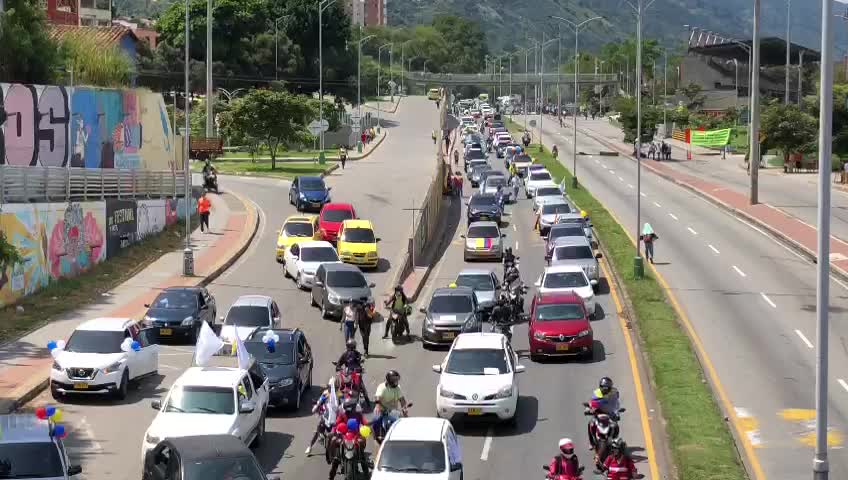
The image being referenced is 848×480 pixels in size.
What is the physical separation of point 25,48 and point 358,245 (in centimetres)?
1899

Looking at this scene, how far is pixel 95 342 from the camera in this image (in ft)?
92.0

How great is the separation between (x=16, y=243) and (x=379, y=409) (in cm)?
1862

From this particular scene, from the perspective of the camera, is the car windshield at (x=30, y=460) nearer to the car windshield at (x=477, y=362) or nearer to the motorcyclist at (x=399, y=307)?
the car windshield at (x=477, y=362)

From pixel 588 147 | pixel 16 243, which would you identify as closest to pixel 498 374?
pixel 16 243

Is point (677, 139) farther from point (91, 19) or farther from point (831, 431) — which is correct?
point (831, 431)

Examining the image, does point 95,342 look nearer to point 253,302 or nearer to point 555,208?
point 253,302

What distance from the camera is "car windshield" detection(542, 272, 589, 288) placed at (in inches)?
1500

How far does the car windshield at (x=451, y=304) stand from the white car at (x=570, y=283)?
350 centimetres

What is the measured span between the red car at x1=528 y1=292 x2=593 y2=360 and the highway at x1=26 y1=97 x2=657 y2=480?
15.0 inches

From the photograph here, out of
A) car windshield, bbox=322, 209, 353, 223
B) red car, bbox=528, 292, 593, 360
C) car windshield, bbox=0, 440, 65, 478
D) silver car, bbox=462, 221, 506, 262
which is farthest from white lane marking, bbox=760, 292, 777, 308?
car windshield, bbox=0, 440, 65, 478

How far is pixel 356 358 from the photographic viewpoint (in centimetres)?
2642

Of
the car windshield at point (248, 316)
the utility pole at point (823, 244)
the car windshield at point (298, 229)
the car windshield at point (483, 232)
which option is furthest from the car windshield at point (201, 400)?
the car windshield at point (483, 232)

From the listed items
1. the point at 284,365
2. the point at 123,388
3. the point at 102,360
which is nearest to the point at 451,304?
the point at 284,365

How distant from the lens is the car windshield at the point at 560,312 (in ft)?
106
